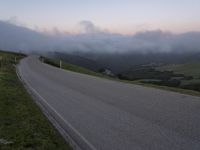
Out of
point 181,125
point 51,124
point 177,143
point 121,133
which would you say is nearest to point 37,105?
point 51,124

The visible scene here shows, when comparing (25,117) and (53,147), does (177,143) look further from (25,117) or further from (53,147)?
(25,117)

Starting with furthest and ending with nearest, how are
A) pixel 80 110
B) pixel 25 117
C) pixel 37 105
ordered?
1. pixel 37 105
2. pixel 80 110
3. pixel 25 117

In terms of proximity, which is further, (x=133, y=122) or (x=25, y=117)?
(x=25, y=117)

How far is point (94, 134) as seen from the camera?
7.12m

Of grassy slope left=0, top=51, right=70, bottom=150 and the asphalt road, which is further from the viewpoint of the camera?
grassy slope left=0, top=51, right=70, bottom=150

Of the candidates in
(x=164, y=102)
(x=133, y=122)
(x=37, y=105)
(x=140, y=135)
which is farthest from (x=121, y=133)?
(x=37, y=105)

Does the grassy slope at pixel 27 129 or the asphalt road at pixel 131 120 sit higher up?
the asphalt road at pixel 131 120

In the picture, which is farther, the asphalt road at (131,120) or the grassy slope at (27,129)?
the grassy slope at (27,129)

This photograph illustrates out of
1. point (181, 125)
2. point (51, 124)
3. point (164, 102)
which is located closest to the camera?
point (181, 125)

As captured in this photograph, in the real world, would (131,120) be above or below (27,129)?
above

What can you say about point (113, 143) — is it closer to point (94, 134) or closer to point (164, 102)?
Answer: point (94, 134)

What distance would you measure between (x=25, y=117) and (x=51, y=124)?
131 cm

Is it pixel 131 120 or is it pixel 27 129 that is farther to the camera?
pixel 131 120

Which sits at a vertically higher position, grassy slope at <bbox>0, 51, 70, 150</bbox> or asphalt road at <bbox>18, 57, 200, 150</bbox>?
asphalt road at <bbox>18, 57, 200, 150</bbox>
